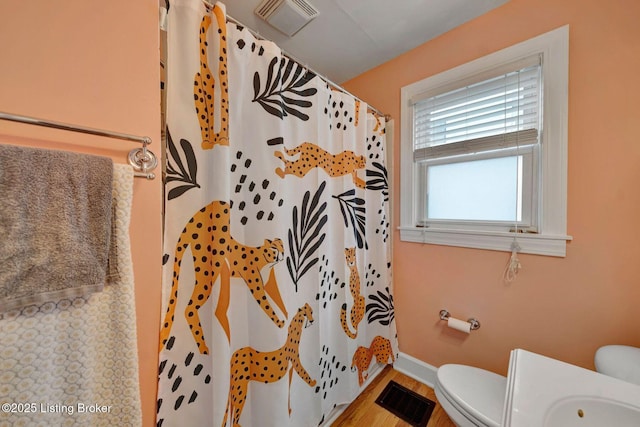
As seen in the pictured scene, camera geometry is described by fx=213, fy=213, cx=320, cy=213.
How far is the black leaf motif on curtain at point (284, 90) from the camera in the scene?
887mm

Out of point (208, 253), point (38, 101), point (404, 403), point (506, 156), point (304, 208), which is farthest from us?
point (404, 403)

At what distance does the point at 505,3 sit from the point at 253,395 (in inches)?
90.3

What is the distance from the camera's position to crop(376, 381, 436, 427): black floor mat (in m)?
1.22

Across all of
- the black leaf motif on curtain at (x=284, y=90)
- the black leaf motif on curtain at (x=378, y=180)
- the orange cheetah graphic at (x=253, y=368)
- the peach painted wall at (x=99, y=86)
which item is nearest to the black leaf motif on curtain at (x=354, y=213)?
the black leaf motif on curtain at (x=378, y=180)

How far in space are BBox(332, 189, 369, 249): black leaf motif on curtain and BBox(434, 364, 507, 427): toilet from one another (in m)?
0.76

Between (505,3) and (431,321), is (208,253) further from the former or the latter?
(505,3)

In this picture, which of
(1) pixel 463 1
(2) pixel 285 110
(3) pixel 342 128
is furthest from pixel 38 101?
(1) pixel 463 1

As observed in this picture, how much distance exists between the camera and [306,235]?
1042 mm

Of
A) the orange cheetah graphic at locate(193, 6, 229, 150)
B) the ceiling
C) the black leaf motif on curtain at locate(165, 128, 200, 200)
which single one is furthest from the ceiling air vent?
the black leaf motif on curtain at locate(165, 128, 200, 200)

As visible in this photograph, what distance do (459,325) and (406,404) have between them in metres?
0.59

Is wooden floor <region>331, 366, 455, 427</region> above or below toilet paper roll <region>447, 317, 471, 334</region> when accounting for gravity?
below

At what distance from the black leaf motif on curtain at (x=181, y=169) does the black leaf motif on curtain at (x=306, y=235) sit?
0.43 m

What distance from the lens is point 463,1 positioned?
1113 mm

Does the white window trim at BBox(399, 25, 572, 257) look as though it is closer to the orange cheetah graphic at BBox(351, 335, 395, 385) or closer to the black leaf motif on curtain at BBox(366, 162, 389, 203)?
the black leaf motif on curtain at BBox(366, 162, 389, 203)
